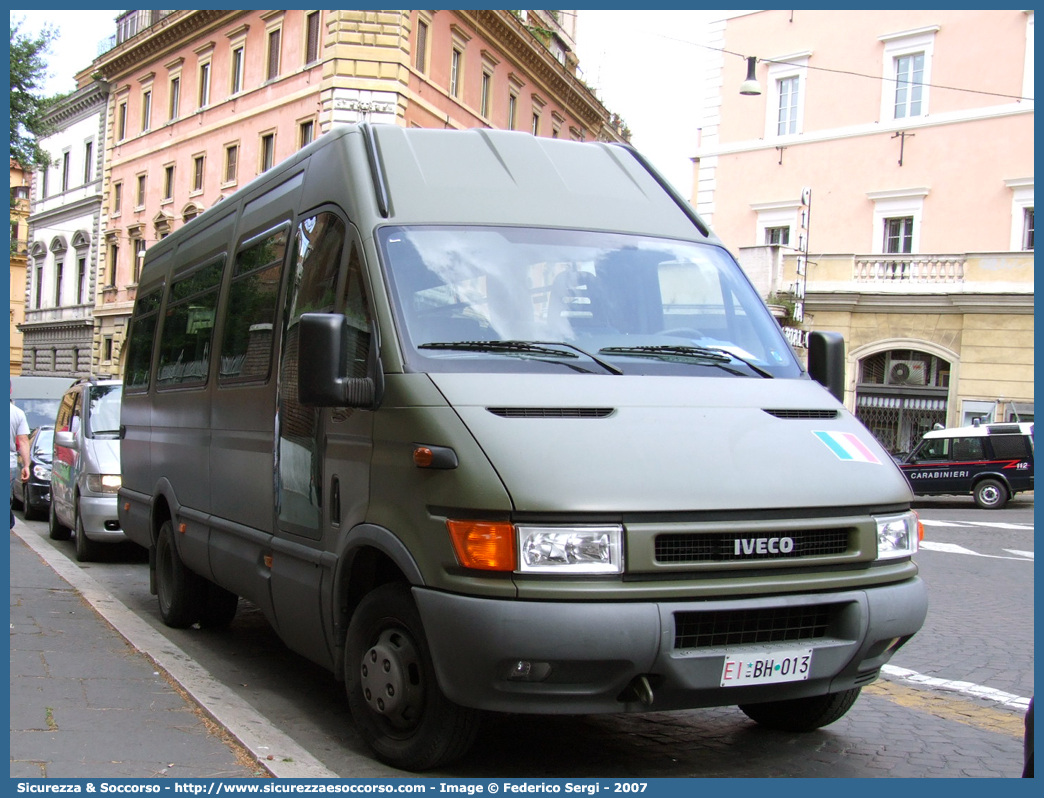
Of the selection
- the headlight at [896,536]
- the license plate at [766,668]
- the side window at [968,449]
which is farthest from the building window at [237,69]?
the license plate at [766,668]

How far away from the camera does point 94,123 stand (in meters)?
54.7

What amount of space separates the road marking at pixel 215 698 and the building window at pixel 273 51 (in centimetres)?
3201

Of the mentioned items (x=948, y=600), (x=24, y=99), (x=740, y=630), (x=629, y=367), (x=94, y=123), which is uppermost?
(x=94, y=123)

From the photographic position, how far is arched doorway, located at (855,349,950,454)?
31203 mm

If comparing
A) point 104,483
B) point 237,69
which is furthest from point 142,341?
point 237,69

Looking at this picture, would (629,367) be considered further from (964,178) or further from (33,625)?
(964,178)

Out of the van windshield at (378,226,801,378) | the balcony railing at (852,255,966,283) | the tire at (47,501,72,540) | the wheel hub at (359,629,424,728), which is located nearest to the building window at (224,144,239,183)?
the balcony railing at (852,255,966,283)

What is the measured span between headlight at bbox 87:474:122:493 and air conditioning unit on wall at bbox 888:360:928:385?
79.7ft

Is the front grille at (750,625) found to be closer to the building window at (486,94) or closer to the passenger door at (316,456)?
the passenger door at (316,456)

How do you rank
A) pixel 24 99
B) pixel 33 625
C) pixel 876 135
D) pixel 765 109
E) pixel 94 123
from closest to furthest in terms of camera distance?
1. pixel 33 625
2. pixel 24 99
3. pixel 876 135
4. pixel 765 109
5. pixel 94 123

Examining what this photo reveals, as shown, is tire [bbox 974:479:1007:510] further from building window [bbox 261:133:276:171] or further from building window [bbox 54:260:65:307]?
building window [bbox 54:260:65:307]

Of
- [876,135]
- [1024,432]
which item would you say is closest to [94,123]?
[876,135]

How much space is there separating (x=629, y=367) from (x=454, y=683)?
145cm

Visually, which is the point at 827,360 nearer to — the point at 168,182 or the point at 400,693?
the point at 400,693
